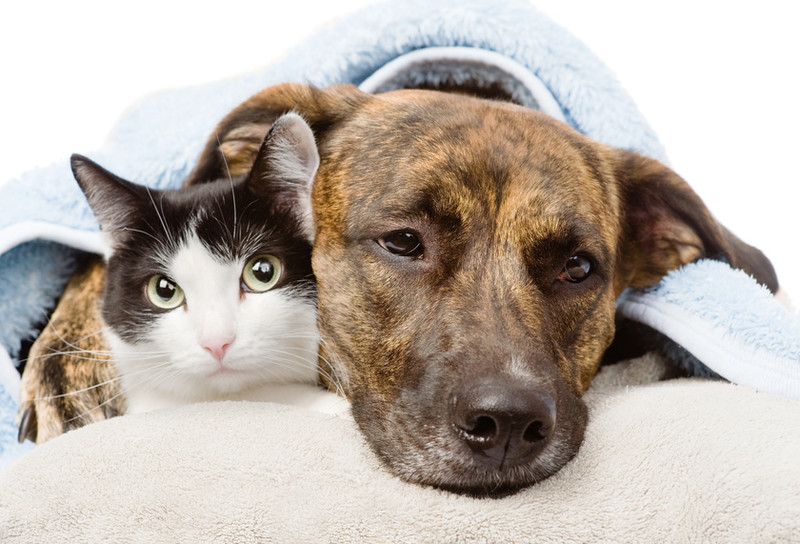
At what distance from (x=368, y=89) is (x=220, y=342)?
3.88ft

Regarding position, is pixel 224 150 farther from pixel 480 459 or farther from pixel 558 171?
pixel 480 459

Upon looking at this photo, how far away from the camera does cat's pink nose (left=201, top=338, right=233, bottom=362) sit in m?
1.56

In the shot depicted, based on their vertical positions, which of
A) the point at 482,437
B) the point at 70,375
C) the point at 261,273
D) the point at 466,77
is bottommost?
the point at 70,375

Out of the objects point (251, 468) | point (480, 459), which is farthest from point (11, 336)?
point (480, 459)

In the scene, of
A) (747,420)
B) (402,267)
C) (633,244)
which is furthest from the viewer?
(633,244)

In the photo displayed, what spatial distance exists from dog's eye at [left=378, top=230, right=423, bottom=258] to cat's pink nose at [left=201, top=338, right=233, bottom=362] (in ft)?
1.47

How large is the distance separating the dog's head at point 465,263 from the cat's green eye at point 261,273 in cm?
13

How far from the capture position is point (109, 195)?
168 centimetres

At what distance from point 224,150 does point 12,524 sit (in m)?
1.13

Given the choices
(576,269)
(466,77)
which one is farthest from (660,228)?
(466,77)

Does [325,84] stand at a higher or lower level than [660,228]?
higher

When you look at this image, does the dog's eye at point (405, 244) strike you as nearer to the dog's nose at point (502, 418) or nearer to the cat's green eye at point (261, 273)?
the cat's green eye at point (261, 273)

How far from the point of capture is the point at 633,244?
2.26m

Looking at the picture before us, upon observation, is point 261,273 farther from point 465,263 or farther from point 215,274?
point 465,263
